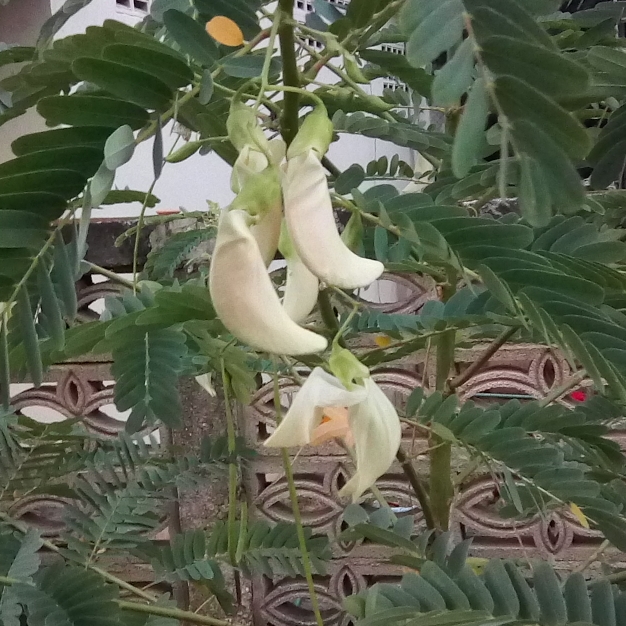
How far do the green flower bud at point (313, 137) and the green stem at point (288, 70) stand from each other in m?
0.03

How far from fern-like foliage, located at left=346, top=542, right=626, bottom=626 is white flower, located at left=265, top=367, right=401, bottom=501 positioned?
91 millimetres

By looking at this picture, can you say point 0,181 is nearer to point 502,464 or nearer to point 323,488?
point 502,464

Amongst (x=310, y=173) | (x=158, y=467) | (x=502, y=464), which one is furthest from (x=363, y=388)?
(x=158, y=467)

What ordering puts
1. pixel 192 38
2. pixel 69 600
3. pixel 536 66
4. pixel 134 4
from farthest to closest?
pixel 134 4 < pixel 69 600 < pixel 192 38 < pixel 536 66

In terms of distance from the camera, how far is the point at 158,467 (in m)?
0.61

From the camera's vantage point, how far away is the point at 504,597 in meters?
0.31

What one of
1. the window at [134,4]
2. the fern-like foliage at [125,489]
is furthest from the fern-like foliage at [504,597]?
the window at [134,4]

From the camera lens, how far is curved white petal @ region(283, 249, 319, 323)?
0.24 metres

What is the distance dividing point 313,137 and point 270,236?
0.04m

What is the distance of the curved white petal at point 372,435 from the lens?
239 millimetres

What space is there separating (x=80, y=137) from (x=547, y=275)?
196mm

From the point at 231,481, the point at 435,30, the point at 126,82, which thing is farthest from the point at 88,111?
the point at 231,481

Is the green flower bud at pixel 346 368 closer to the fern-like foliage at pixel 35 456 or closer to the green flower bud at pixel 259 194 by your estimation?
the green flower bud at pixel 259 194

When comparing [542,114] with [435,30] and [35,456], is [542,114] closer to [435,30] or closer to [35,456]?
[435,30]
